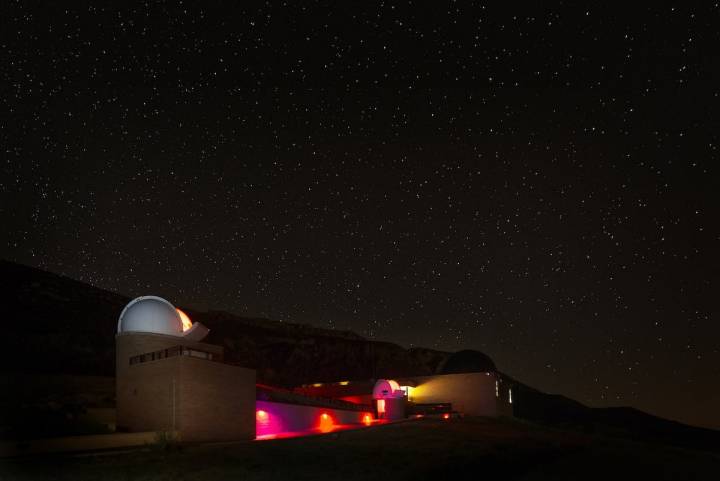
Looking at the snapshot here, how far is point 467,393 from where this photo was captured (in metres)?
43.7

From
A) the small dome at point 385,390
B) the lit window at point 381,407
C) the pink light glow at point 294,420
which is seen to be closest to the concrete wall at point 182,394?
the pink light glow at point 294,420

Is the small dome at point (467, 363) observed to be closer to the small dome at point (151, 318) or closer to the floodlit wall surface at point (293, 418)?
the floodlit wall surface at point (293, 418)

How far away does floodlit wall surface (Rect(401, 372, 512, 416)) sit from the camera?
43.2 metres

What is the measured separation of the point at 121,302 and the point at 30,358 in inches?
1469

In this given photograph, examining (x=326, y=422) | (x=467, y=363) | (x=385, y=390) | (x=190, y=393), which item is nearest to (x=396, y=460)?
(x=190, y=393)

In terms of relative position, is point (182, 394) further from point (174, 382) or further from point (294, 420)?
point (294, 420)

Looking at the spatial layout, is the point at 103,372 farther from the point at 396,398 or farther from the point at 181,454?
the point at 181,454

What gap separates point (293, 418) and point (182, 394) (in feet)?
30.8

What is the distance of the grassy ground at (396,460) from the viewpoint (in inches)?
810

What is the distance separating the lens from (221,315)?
11894 centimetres

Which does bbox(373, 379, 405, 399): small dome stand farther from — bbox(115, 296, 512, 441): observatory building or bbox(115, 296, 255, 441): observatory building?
bbox(115, 296, 255, 441): observatory building

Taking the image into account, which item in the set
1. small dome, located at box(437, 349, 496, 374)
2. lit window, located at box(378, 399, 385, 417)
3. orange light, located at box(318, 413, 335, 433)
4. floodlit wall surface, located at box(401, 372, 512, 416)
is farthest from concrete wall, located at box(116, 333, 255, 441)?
small dome, located at box(437, 349, 496, 374)

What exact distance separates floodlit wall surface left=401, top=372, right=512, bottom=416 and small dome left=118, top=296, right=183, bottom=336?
64.9 feet

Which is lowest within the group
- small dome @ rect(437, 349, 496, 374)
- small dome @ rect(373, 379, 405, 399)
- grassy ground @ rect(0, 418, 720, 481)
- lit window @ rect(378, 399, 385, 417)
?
grassy ground @ rect(0, 418, 720, 481)
